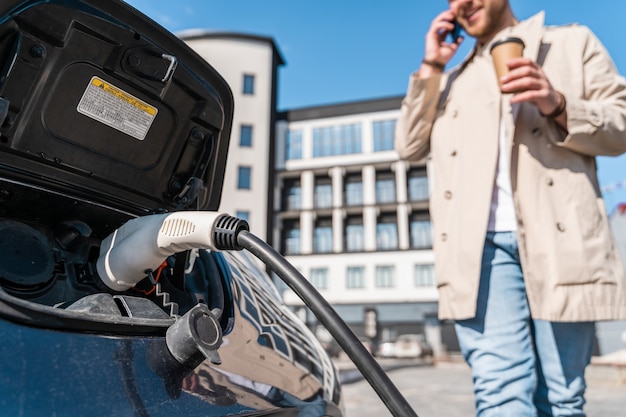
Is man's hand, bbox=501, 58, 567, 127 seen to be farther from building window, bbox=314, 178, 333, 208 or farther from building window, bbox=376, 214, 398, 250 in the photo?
building window, bbox=314, 178, 333, 208

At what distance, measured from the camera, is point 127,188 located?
2.77 feet

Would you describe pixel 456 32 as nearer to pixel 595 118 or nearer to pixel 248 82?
pixel 595 118

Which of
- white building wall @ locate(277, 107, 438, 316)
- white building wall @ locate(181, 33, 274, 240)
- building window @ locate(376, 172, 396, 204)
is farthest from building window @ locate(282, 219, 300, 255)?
building window @ locate(376, 172, 396, 204)

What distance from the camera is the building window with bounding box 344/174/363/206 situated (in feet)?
91.9

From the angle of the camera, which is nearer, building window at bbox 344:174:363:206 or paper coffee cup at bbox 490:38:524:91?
paper coffee cup at bbox 490:38:524:91

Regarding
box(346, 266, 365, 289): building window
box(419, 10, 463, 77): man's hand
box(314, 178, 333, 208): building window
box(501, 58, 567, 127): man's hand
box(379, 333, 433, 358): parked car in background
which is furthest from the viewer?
box(314, 178, 333, 208): building window

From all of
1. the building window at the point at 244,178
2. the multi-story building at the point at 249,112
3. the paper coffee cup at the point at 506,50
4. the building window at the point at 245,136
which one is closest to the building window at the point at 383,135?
the multi-story building at the point at 249,112

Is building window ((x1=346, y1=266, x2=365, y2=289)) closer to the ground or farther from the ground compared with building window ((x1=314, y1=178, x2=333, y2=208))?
closer to the ground

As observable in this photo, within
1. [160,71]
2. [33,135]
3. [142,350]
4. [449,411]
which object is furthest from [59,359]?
[449,411]

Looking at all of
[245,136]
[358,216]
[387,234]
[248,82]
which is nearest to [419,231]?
[387,234]

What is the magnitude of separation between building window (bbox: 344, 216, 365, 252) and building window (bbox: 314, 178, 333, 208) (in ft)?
4.91

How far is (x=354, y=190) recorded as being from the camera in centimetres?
2830

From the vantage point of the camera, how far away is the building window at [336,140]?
28.2 meters

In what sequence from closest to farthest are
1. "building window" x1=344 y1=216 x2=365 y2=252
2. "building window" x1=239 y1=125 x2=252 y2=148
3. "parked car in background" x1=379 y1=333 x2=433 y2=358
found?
"parked car in background" x1=379 y1=333 x2=433 y2=358 < "building window" x1=239 y1=125 x2=252 y2=148 < "building window" x1=344 y1=216 x2=365 y2=252
